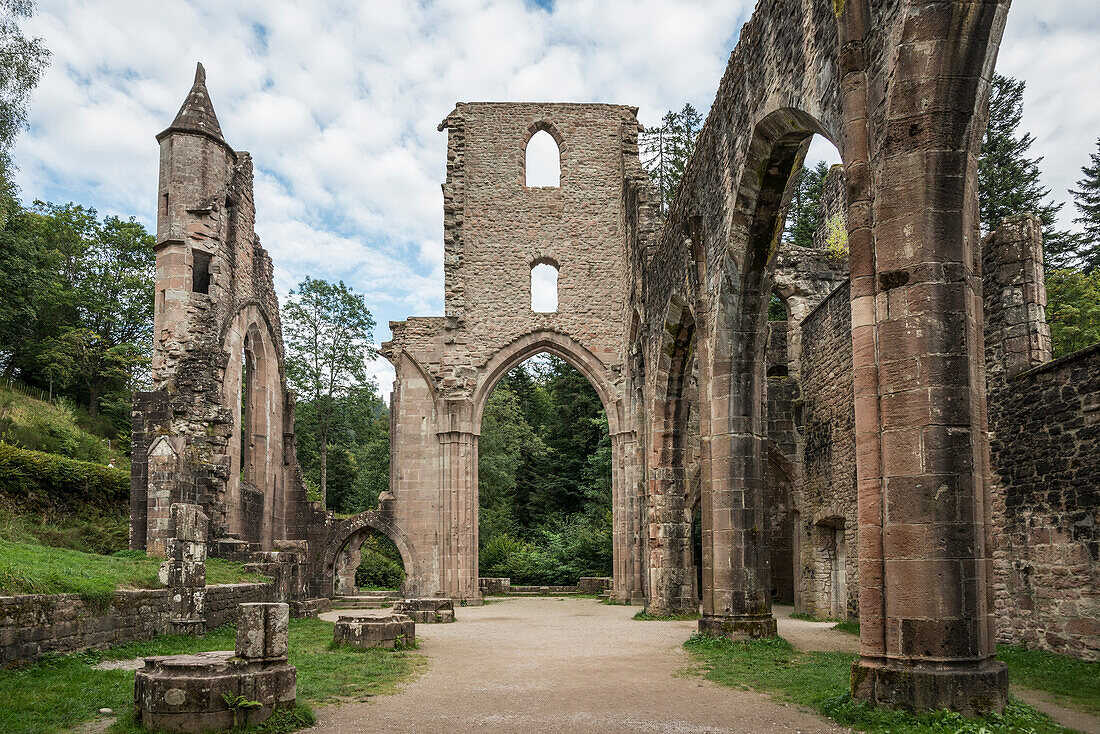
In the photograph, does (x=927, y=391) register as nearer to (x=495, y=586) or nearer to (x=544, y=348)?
(x=544, y=348)

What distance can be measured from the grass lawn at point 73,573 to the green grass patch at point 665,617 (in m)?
6.80

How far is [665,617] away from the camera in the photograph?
14820 mm

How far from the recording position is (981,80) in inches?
221

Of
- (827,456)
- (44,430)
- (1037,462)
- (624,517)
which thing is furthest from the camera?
(44,430)

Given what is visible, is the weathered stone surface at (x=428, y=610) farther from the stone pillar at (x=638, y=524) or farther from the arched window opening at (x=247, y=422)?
the arched window opening at (x=247, y=422)

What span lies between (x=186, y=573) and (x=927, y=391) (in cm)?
919

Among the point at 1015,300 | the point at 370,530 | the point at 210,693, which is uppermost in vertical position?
the point at 1015,300

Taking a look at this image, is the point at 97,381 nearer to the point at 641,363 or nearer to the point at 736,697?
the point at 641,363

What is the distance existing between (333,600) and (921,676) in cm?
1748

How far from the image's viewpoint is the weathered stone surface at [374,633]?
33.6ft

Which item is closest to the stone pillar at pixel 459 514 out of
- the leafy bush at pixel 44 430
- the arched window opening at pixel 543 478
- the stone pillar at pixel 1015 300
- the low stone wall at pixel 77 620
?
the arched window opening at pixel 543 478

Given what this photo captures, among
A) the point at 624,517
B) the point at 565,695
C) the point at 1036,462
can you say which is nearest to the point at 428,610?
the point at 624,517

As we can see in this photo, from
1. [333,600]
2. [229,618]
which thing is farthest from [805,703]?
[333,600]

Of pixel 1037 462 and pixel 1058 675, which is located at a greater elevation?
pixel 1037 462
